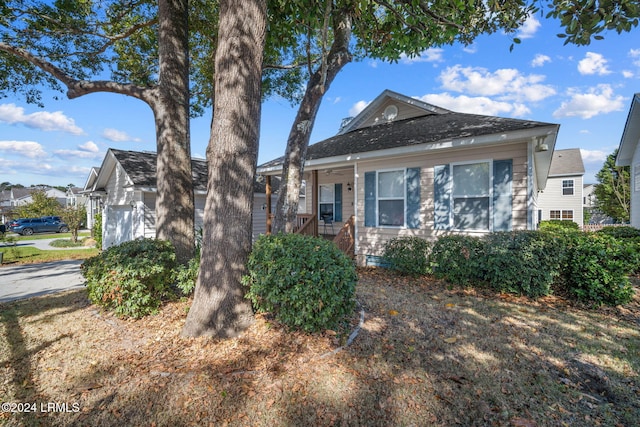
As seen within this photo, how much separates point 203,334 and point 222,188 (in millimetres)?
1752

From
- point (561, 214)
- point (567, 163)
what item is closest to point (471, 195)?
point (561, 214)

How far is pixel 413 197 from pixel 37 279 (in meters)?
10.7

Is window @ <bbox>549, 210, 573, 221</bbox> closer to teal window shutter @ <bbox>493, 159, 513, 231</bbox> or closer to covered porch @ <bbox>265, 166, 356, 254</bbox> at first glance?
covered porch @ <bbox>265, 166, 356, 254</bbox>

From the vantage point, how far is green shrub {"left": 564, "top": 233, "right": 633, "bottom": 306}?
4809 mm

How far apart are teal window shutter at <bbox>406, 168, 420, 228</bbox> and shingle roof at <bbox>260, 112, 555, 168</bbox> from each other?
856mm

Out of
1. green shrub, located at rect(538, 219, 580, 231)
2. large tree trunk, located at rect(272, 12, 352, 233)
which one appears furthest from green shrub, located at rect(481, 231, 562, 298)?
green shrub, located at rect(538, 219, 580, 231)

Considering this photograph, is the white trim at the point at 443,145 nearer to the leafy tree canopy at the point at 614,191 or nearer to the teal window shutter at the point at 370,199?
the teal window shutter at the point at 370,199

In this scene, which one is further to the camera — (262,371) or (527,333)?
(527,333)

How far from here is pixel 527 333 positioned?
3893mm

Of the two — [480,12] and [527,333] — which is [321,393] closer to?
[527,333]

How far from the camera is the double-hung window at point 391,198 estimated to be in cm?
815

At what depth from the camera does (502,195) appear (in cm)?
654

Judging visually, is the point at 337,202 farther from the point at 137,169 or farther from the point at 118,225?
the point at 118,225

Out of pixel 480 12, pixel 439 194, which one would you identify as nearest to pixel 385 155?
pixel 439 194
